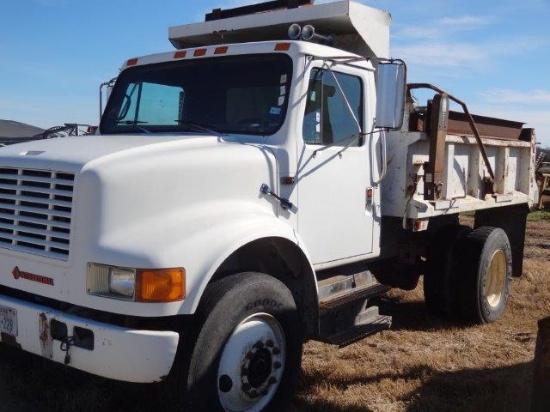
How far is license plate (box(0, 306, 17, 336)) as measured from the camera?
3549 mm

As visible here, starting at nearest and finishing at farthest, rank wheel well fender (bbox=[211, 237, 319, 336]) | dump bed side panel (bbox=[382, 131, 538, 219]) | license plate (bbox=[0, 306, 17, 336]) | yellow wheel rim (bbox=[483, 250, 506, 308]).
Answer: license plate (bbox=[0, 306, 17, 336]), wheel well fender (bbox=[211, 237, 319, 336]), dump bed side panel (bbox=[382, 131, 538, 219]), yellow wheel rim (bbox=[483, 250, 506, 308])

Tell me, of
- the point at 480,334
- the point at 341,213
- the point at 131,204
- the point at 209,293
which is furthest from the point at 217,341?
the point at 480,334

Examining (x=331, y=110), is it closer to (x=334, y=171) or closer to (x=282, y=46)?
(x=334, y=171)

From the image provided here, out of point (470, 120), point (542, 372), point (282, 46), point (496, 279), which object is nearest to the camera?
point (542, 372)

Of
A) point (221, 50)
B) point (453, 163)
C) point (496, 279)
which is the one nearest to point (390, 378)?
point (453, 163)

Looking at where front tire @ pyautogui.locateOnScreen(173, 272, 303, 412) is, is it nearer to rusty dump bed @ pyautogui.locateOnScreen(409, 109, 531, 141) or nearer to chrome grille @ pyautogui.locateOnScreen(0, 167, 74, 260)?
chrome grille @ pyautogui.locateOnScreen(0, 167, 74, 260)

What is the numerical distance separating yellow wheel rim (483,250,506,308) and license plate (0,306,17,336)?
191 inches

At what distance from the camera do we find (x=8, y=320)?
11.8 ft

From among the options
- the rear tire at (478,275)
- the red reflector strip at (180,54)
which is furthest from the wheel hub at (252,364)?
the rear tire at (478,275)

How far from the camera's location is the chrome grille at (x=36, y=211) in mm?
3400

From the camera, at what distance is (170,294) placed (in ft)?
10.5

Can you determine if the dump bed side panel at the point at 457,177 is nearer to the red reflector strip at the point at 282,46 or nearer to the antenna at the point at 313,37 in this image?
the antenna at the point at 313,37

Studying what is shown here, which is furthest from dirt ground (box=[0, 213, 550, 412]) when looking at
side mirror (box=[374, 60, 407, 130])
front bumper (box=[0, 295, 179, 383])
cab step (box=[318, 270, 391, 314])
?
side mirror (box=[374, 60, 407, 130])

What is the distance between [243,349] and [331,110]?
1916 mm
